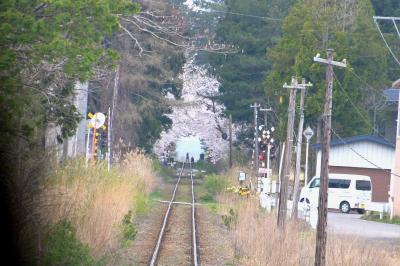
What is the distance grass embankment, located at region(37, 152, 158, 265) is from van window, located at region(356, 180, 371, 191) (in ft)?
56.5

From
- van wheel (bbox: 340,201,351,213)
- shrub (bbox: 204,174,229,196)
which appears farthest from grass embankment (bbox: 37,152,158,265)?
van wheel (bbox: 340,201,351,213)

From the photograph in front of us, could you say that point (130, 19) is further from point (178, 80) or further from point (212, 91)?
point (212, 91)

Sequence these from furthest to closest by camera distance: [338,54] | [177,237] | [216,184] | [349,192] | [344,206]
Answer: [338,54] → [216,184] → [344,206] → [349,192] → [177,237]

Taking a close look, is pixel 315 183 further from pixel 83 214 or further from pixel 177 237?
pixel 83 214

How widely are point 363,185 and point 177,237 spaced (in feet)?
60.2

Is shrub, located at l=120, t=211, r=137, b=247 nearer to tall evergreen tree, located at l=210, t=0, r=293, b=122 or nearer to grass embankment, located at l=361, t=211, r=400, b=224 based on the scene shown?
grass embankment, located at l=361, t=211, r=400, b=224

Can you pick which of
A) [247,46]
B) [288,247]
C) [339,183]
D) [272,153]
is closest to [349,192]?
[339,183]

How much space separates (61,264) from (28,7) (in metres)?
3.92

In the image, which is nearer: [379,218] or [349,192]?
[379,218]

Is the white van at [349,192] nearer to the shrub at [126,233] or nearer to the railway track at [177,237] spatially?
the railway track at [177,237]

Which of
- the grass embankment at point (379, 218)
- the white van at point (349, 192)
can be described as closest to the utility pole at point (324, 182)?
the grass embankment at point (379, 218)

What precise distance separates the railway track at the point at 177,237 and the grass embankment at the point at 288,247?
3.26 feet

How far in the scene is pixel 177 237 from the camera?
2283 centimetres

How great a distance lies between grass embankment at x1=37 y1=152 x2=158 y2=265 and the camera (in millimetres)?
12578
